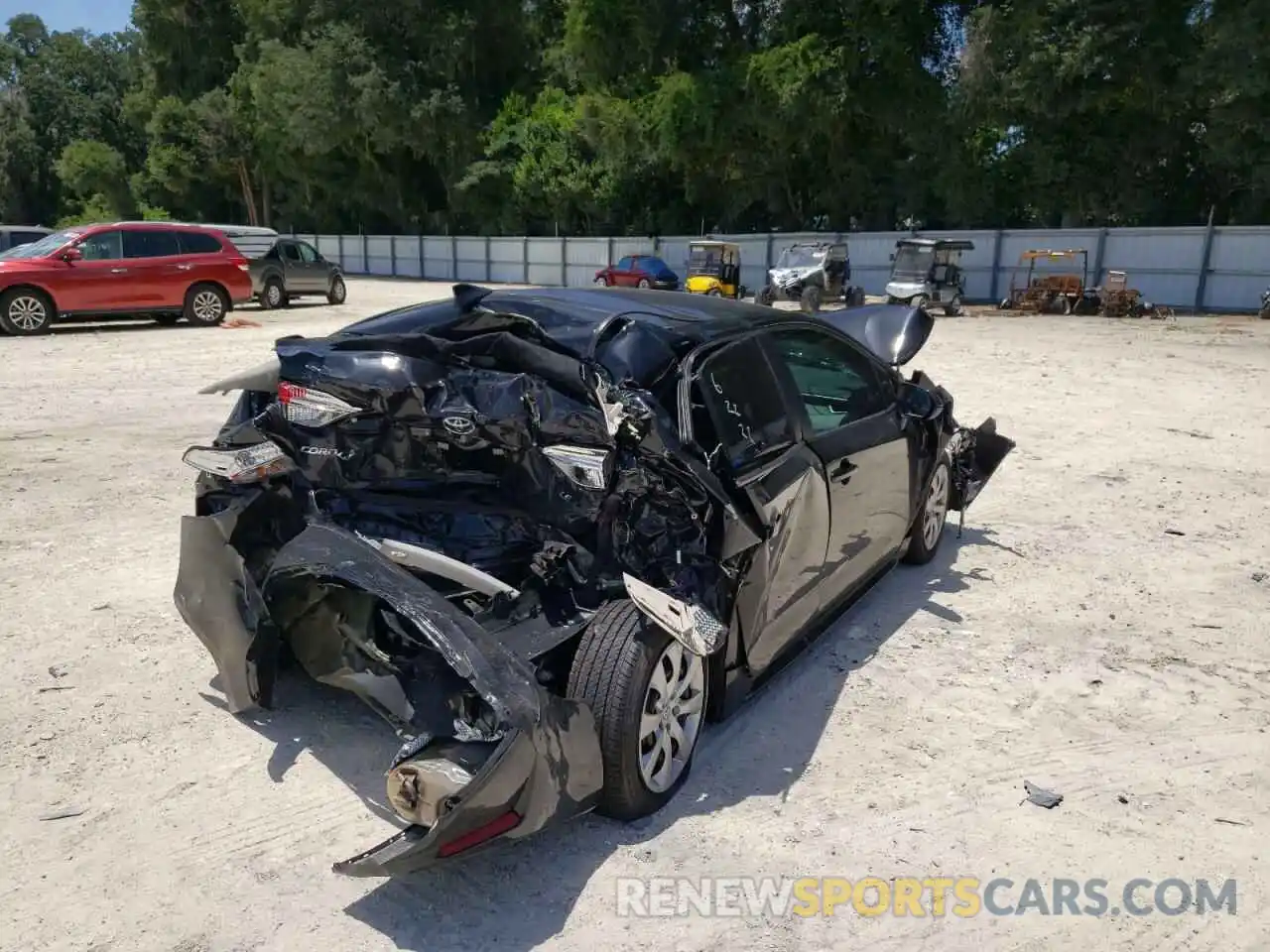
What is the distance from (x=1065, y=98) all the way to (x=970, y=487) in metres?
28.9

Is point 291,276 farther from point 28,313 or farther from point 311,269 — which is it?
point 28,313

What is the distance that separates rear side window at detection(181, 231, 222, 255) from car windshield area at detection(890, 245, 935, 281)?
1587cm

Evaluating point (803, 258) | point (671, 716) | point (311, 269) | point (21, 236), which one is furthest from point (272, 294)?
point (671, 716)

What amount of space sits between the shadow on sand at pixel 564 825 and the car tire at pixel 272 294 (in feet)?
64.2

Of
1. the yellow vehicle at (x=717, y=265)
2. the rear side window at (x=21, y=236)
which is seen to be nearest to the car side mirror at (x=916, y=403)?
the yellow vehicle at (x=717, y=265)

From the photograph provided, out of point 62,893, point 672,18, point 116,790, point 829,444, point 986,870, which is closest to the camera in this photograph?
point 62,893

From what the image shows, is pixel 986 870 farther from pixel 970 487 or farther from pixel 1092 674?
pixel 970 487

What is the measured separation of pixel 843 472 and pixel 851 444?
204 millimetres

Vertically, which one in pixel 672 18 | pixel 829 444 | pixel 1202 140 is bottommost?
pixel 829 444

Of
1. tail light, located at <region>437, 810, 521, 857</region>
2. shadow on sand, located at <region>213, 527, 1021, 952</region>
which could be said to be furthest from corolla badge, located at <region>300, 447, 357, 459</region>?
tail light, located at <region>437, 810, 521, 857</region>

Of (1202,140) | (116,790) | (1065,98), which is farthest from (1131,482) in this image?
(1202,140)

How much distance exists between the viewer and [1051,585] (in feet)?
18.1

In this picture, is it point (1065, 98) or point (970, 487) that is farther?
point (1065, 98)

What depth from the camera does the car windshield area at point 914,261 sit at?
24703 millimetres
